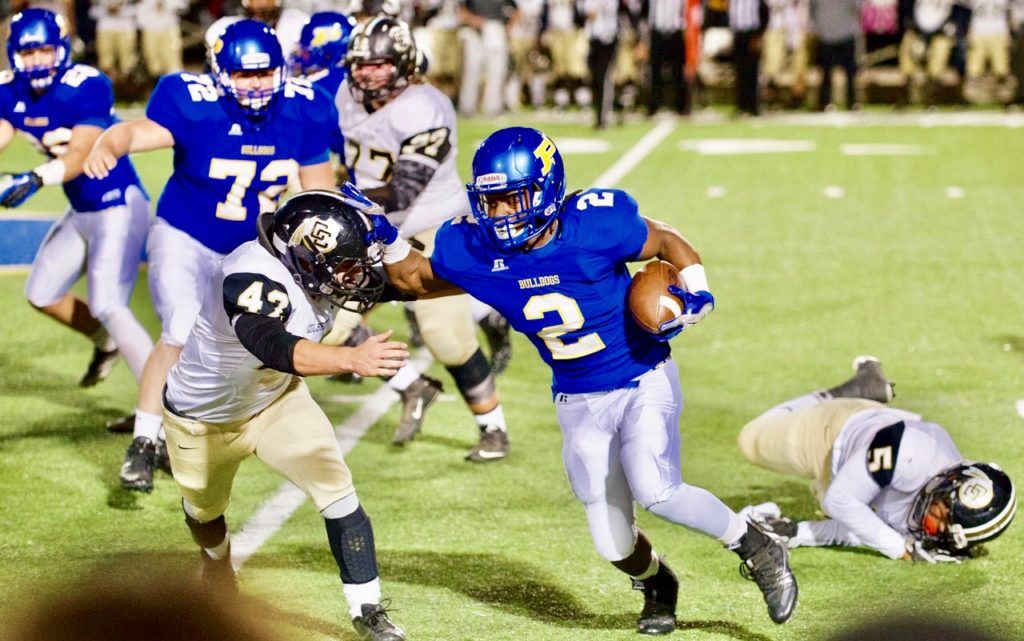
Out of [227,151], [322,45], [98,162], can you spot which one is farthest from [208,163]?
[322,45]

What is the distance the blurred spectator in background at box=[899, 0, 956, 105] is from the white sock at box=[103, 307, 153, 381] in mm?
15651

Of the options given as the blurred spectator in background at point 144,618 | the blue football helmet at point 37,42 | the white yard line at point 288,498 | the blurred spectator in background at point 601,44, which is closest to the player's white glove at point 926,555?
the white yard line at point 288,498

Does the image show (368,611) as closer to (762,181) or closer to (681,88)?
(762,181)

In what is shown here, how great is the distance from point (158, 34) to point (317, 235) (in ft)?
57.3

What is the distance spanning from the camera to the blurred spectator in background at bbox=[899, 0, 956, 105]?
20.6 metres

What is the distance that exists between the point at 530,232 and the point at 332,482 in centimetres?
94

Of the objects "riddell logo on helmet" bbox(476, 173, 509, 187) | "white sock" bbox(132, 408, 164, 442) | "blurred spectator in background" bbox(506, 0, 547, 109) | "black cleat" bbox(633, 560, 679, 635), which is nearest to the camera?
"riddell logo on helmet" bbox(476, 173, 509, 187)

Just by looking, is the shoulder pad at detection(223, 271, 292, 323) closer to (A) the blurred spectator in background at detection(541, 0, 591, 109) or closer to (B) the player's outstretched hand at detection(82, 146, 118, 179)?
(B) the player's outstretched hand at detection(82, 146, 118, 179)

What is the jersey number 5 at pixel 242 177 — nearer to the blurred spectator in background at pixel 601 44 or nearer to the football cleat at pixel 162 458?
the football cleat at pixel 162 458

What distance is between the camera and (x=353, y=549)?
452cm

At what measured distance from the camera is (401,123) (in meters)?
6.90

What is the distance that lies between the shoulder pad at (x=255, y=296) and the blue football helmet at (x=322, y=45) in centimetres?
355

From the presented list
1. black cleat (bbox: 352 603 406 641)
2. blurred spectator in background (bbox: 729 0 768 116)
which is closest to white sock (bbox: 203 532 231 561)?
black cleat (bbox: 352 603 406 641)

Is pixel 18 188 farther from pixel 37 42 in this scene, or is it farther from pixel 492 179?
pixel 492 179
